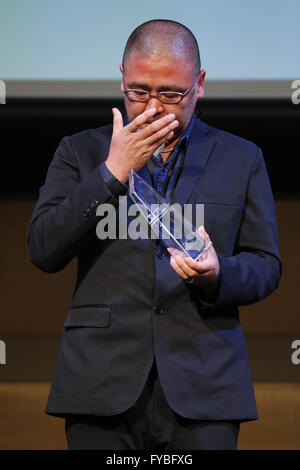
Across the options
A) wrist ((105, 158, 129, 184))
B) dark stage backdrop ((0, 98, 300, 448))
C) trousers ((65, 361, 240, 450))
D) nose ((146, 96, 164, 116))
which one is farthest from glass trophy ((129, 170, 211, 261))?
dark stage backdrop ((0, 98, 300, 448))

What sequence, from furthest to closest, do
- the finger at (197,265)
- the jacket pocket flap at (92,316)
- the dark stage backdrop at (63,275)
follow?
the dark stage backdrop at (63,275)
the jacket pocket flap at (92,316)
the finger at (197,265)

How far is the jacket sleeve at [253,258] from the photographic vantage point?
1.12m

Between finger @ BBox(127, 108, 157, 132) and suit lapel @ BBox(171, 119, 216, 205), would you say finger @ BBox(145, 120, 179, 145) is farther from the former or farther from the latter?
suit lapel @ BBox(171, 119, 216, 205)

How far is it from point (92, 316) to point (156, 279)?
117mm

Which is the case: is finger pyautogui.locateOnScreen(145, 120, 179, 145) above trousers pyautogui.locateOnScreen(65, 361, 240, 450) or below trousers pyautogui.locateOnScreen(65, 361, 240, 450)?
above

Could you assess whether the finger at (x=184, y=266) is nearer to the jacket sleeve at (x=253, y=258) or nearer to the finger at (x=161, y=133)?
the jacket sleeve at (x=253, y=258)

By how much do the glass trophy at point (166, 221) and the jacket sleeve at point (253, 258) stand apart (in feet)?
0.24

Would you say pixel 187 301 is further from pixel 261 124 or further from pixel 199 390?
pixel 261 124

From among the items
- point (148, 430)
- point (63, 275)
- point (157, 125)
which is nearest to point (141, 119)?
point (157, 125)

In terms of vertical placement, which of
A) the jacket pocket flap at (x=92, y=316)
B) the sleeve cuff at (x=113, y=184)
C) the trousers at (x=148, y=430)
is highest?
the sleeve cuff at (x=113, y=184)

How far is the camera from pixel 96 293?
3.76 feet

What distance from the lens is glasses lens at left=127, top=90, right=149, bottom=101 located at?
1.15 m

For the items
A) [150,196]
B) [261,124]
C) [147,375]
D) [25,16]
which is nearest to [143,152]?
[150,196]

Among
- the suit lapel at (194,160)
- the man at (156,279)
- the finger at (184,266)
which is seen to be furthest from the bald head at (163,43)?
the finger at (184,266)
